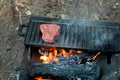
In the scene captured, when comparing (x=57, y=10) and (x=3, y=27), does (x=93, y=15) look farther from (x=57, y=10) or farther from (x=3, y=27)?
(x=3, y=27)

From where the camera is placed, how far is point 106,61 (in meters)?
3.46

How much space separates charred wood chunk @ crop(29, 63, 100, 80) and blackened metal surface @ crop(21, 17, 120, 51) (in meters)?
0.25

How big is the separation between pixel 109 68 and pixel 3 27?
2306 mm

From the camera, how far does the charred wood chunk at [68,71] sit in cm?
322

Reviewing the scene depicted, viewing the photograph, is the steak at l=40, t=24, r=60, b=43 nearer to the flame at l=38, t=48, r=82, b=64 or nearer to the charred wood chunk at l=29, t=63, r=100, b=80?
the flame at l=38, t=48, r=82, b=64

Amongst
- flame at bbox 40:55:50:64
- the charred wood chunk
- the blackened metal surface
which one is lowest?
the charred wood chunk

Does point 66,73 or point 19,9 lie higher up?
point 19,9

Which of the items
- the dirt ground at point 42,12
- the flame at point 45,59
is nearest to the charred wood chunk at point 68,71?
the flame at point 45,59

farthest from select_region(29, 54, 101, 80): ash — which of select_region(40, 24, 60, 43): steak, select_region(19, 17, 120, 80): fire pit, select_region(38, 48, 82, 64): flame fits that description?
select_region(40, 24, 60, 43): steak

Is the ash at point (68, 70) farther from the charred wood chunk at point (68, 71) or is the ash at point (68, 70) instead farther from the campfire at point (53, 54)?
the campfire at point (53, 54)

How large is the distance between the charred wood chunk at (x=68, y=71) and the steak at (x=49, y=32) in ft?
1.10

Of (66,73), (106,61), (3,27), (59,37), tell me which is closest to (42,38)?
(59,37)

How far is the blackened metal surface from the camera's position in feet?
11.0

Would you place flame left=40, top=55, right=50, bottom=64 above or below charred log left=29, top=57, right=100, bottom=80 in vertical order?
above
